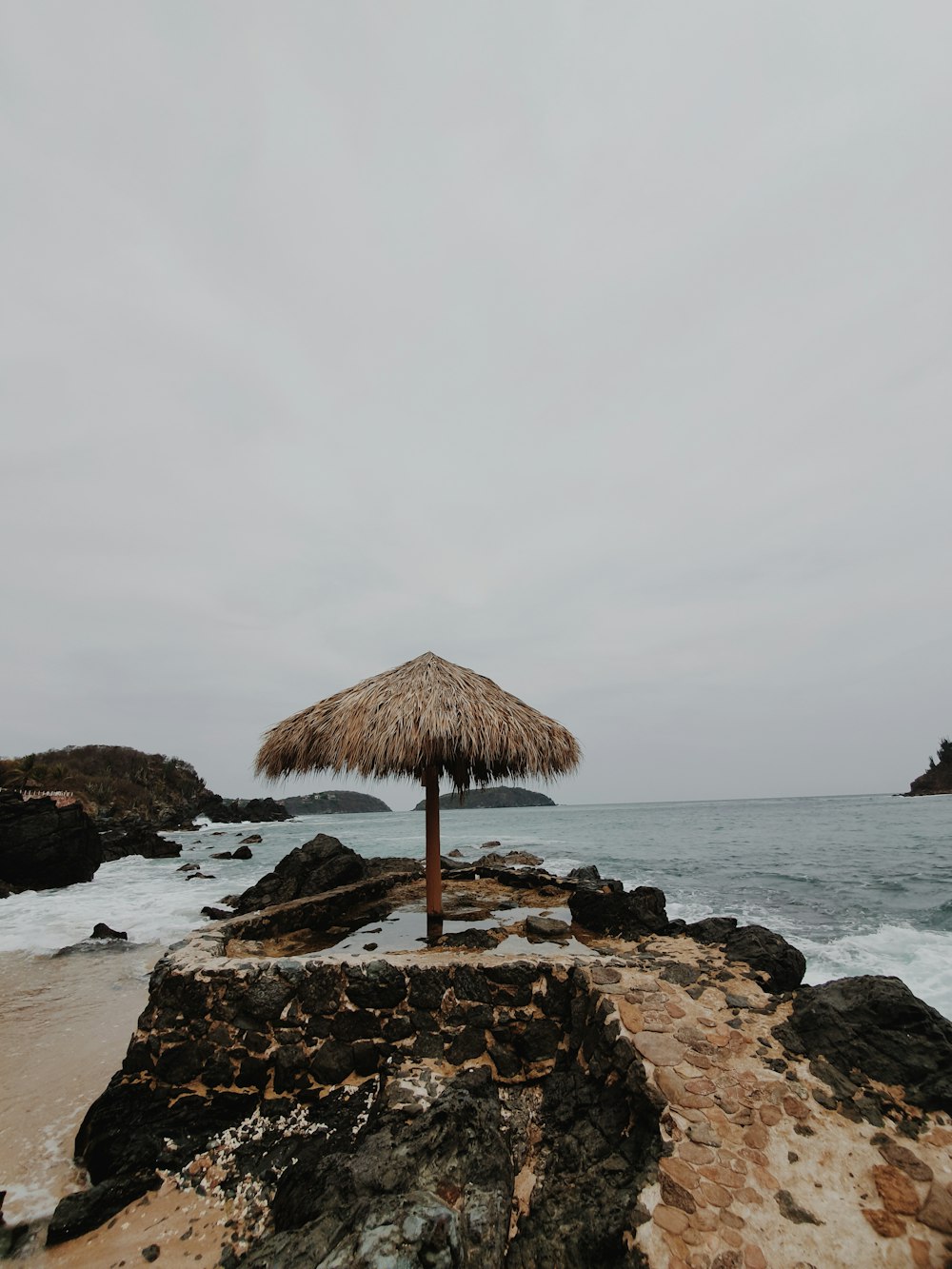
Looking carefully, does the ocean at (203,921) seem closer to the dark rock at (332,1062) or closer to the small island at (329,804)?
the dark rock at (332,1062)

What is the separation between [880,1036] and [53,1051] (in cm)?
772

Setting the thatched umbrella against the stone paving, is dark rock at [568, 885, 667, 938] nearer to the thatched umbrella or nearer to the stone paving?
the thatched umbrella

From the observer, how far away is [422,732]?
5762 mm

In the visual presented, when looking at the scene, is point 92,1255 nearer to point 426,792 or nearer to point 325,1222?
point 325,1222

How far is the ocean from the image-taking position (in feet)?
16.3

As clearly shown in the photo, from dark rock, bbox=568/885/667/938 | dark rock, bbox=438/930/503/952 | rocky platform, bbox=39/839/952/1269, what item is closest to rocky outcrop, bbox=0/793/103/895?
rocky platform, bbox=39/839/952/1269

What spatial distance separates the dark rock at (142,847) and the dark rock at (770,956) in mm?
30191

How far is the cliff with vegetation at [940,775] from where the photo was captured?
8431 cm

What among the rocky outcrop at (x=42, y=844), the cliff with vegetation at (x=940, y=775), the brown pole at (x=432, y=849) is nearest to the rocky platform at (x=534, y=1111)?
the brown pole at (x=432, y=849)

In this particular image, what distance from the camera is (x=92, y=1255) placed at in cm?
321

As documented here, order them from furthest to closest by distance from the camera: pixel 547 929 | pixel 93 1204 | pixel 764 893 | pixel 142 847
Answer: pixel 142 847, pixel 764 893, pixel 547 929, pixel 93 1204

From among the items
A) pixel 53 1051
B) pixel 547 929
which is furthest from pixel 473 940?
pixel 53 1051

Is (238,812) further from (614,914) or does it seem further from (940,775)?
(940,775)

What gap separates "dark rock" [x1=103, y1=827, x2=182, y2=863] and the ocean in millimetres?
2037
